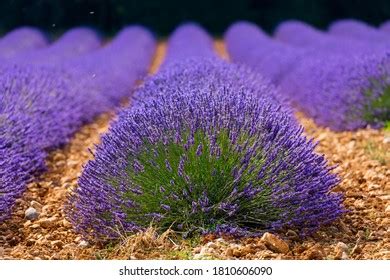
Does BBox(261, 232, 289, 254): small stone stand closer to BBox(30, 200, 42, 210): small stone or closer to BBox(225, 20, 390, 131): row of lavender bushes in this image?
BBox(30, 200, 42, 210): small stone

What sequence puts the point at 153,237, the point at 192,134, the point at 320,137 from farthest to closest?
the point at 320,137 < the point at 192,134 < the point at 153,237

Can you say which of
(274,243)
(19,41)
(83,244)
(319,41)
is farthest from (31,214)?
(319,41)

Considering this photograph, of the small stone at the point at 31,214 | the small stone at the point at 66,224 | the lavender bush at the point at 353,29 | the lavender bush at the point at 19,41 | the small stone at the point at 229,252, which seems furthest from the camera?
the lavender bush at the point at 353,29

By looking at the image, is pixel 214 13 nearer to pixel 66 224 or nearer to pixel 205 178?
pixel 66 224

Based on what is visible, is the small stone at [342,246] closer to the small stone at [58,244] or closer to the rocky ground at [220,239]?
the rocky ground at [220,239]

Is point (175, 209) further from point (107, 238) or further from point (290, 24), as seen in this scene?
point (290, 24)

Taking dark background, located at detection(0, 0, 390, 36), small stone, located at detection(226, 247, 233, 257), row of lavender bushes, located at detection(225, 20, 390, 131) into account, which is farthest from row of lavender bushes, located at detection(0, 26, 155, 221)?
row of lavender bushes, located at detection(225, 20, 390, 131)

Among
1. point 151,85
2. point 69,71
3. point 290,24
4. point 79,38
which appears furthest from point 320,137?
point 290,24

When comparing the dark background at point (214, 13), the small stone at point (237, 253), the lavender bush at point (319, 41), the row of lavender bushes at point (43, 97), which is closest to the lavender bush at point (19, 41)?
the row of lavender bushes at point (43, 97)
